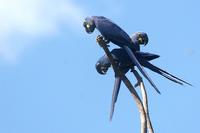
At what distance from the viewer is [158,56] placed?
1366 centimetres

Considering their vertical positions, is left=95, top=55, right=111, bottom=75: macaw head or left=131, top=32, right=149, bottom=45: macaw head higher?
left=131, top=32, right=149, bottom=45: macaw head

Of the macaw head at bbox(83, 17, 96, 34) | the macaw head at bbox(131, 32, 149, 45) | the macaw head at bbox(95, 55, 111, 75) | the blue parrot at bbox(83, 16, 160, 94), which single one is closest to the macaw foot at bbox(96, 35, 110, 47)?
the blue parrot at bbox(83, 16, 160, 94)

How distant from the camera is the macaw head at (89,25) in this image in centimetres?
1379

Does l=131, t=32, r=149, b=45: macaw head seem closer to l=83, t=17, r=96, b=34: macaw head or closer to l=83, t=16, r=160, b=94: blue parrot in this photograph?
l=83, t=16, r=160, b=94: blue parrot

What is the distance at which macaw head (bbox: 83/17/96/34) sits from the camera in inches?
543

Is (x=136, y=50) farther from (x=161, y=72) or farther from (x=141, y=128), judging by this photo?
(x=141, y=128)

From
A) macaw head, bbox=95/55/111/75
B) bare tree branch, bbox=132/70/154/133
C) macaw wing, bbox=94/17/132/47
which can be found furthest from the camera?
macaw wing, bbox=94/17/132/47

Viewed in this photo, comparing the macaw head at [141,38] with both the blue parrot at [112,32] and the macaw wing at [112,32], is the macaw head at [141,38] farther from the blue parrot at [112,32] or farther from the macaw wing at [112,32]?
the macaw wing at [112,32]

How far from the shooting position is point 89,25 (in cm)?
1378

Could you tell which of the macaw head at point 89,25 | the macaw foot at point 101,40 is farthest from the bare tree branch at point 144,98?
the macaw head at point 89,25

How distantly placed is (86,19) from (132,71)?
46.4 inches

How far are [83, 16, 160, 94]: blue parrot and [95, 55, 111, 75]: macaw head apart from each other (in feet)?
1.01

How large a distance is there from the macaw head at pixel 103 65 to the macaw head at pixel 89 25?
0.53 m

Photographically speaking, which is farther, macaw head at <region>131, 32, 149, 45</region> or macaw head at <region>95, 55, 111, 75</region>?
macaw head at <region>131, 32, 149, 45</region>
